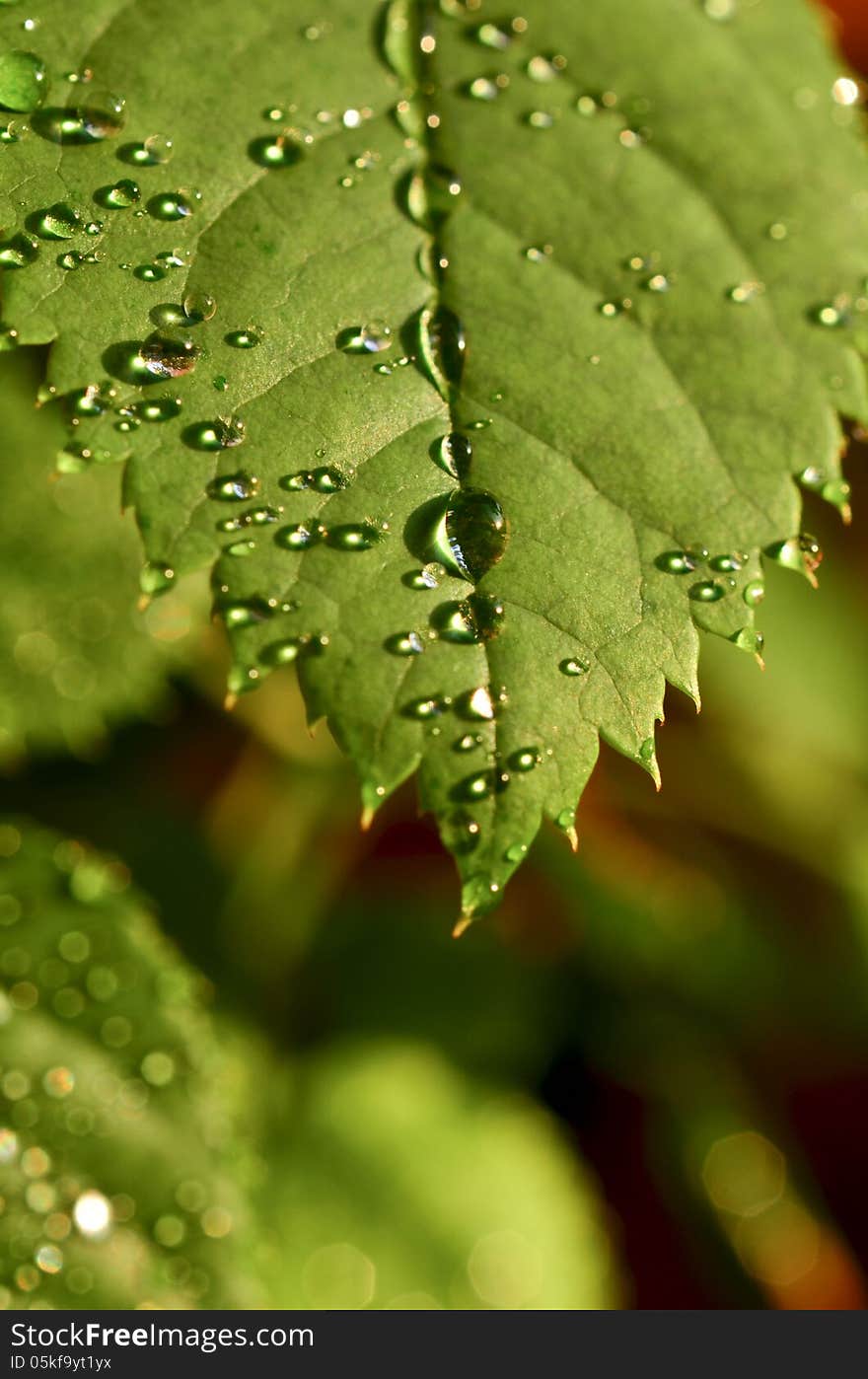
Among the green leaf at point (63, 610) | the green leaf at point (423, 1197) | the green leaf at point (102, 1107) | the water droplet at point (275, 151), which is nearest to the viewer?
the water droplet at point (275, 151)

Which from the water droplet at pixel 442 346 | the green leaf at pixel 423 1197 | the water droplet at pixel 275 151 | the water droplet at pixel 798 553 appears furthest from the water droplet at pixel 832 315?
the green leaf at pixel 423 1197

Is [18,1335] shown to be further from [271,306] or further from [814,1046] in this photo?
[814,1046]

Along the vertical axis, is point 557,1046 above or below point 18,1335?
below

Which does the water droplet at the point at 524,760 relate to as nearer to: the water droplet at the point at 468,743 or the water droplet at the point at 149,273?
the water droplet at the point at 468,743

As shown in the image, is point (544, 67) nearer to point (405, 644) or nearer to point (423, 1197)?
point (405, 644)

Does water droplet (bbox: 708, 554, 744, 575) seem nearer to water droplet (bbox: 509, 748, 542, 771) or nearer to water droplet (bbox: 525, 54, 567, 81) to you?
water droplet (bbox: 509, 748, 542, 771)

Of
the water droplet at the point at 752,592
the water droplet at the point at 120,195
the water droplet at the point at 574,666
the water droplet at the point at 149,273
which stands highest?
→ the water droplet at the point at 120,195

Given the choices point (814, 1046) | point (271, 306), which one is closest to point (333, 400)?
point (271, 306)
